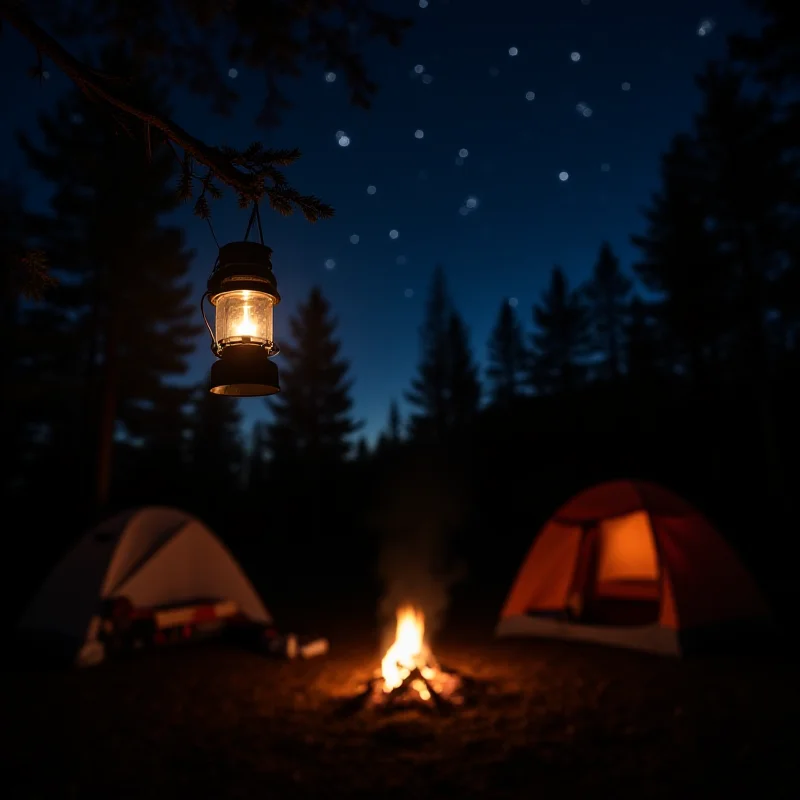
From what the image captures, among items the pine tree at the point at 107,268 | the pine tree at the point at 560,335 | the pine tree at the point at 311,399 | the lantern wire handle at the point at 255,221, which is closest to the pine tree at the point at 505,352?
the pine tree at the point at 560,335

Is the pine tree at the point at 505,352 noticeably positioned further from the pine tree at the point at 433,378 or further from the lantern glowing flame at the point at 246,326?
the lantern glowing flame at the point at 246,326

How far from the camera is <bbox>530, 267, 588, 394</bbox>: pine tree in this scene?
38438mm

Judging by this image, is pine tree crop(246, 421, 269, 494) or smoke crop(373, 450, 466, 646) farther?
pine tree crop(246, 421, 269, 494)

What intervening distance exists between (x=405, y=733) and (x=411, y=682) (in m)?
0.84

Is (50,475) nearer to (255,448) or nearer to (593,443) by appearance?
(593,443)

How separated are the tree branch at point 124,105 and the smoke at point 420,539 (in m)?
7.64

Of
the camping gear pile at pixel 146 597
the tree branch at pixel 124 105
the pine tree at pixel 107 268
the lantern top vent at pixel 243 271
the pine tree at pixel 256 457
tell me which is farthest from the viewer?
the pine tree at pixel 256 457

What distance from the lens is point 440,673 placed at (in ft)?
20.1

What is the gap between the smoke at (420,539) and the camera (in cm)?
1278

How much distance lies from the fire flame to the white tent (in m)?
2.85

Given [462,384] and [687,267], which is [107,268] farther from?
[462,384]

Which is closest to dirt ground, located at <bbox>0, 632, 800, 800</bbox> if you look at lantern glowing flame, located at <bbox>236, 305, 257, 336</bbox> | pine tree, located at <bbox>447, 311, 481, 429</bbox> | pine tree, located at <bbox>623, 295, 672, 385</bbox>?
lantern glowing flame, located at <bbox>236, 305, 257, 336</bbox>

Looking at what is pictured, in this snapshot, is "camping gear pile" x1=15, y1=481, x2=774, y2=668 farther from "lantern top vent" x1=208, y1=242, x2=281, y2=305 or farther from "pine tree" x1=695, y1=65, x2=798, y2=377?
"pine tree" x1=695, y1=65, x2=798, y2=377

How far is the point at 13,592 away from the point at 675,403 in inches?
865
